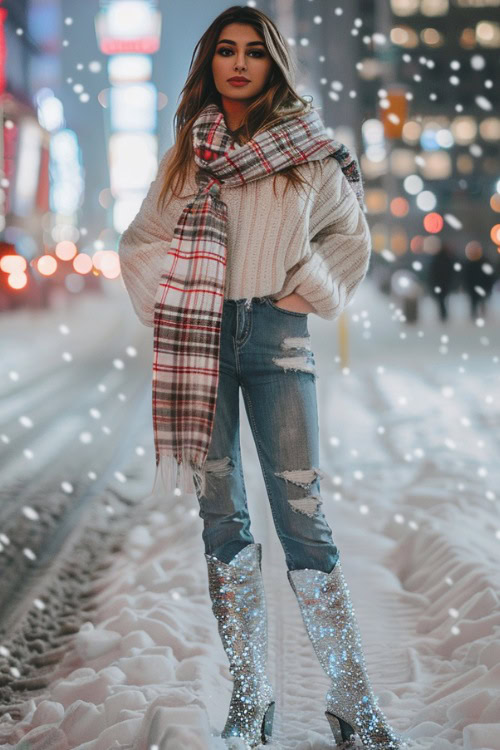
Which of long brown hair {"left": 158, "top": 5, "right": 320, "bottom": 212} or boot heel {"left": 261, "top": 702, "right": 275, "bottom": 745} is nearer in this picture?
long brown hair {"left": 158, "top": 5, "right": 320, "bottom": 212}

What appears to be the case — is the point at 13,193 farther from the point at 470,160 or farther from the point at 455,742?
the point at 470,160

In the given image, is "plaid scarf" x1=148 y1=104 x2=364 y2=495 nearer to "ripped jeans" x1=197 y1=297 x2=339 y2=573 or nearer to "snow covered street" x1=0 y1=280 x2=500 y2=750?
"ripped jeans" x1=197 y1=297 x2=339 y2=573

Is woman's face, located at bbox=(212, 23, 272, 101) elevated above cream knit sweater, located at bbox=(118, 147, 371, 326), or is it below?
above

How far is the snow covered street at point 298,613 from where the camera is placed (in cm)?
244

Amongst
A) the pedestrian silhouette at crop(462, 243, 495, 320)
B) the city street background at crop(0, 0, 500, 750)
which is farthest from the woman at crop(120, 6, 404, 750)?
the pedestrian silhouette at crop(462, 243, 495, 320)

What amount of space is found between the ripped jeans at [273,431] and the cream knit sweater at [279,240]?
3.0 inches

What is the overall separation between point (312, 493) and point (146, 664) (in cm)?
91

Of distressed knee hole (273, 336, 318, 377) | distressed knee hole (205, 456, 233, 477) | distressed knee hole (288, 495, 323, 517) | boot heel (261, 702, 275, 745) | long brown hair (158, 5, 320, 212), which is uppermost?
long brown hair (158, 5, 320, 212)

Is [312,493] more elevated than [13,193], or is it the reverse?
[13,193]

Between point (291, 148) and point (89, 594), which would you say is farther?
point (89, 594)

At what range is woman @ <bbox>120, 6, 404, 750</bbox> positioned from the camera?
7.20 feet

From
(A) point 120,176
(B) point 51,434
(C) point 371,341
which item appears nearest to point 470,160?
(A) point 120,176

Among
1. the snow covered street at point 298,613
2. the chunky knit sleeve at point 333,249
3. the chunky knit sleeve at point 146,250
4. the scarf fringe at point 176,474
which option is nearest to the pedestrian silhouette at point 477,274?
the snow covered street at point 298,613

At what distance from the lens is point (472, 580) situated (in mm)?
3375
